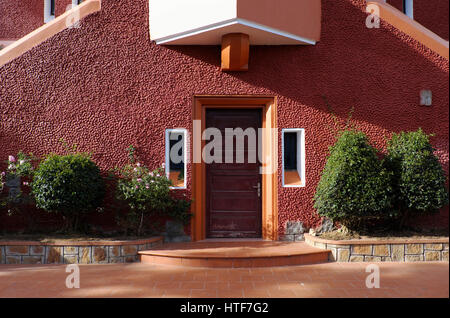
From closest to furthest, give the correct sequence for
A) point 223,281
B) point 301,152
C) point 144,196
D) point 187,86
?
1. point 223,281
2. point 144,196
3. point 187,86
4. point 301,152

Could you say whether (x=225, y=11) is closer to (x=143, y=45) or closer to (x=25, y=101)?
(x=143, y=45)

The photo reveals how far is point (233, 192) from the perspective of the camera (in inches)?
240

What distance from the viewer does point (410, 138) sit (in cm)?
550

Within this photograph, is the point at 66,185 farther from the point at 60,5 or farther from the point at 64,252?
the point at 60,5

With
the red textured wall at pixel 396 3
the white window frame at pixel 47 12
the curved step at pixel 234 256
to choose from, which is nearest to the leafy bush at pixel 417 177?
the curved step at pixel 234 256

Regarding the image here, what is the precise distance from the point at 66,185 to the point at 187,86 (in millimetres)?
2562

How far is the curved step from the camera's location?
4789 mm

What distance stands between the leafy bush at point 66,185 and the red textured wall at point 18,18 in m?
4.40

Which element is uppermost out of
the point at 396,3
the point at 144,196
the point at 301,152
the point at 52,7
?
the point at 52,7

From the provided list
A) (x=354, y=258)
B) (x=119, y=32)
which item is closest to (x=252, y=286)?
(x=354, y=258)

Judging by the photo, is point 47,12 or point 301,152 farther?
point 47,12

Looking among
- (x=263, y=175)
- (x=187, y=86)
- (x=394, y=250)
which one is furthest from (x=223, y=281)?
(x=187, y=86)

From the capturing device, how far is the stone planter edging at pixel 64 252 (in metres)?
5.00

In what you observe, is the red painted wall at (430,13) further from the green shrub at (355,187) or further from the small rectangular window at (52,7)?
the small rectangular window at (52,7)
